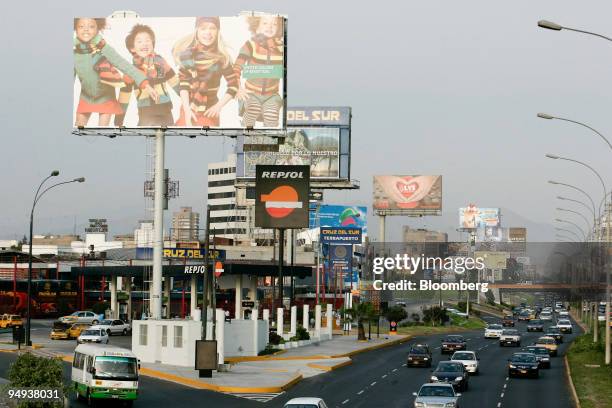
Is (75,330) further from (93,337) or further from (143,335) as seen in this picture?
(143,335)

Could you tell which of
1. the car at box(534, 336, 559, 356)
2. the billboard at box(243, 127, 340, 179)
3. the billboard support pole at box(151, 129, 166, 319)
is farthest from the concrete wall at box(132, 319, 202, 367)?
the billboard at box(243, 127, 340, 179)

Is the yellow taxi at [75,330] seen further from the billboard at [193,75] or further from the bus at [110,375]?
the bus at [110,375]

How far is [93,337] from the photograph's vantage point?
68.2m

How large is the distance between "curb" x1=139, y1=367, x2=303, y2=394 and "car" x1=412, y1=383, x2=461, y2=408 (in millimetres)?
10733

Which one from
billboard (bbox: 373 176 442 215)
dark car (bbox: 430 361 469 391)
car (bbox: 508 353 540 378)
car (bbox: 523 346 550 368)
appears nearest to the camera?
dark car (bbox: 430 361 469 391)

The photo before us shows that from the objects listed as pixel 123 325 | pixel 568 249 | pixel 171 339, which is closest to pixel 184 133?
pixel 171 339

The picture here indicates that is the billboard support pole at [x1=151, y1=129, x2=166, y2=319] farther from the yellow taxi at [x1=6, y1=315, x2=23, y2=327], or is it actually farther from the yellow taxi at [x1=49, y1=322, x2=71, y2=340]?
the yellow taxi at [x1=6, y1=315, x2=23, y2=327]

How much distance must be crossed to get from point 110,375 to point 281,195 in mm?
38098

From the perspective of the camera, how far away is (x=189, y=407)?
40594 mm

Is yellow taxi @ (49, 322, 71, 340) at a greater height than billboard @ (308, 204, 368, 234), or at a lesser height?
lesser

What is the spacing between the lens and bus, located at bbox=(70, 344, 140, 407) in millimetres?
38281

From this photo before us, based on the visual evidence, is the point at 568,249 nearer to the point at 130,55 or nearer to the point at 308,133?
the point at 308,133

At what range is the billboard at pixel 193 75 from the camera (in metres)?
68.6

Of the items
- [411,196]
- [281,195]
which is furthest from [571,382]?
[411,196]
